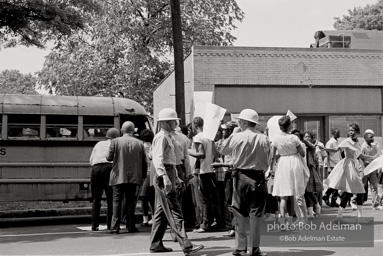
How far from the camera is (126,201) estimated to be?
11234 millimetres

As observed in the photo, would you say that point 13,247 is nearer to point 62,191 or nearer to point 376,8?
point 62,191

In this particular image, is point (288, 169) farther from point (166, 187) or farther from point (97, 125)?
point (97, 125)

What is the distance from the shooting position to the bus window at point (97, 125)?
14.4 m

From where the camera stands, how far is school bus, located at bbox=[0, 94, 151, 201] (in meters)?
13.8

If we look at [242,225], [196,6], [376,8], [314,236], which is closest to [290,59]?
[196,6]

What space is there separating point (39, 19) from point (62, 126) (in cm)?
445

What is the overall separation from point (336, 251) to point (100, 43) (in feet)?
98.5

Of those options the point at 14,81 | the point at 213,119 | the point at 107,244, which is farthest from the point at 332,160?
the point at 14,81

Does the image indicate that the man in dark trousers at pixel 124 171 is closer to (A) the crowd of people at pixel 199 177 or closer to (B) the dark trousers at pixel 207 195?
(A) the crowd of people at pixel 199 177

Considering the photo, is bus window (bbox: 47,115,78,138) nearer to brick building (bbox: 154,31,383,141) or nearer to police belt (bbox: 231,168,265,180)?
police belt (bbox: 231,168,265,180)

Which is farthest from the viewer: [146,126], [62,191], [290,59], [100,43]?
[100,43]

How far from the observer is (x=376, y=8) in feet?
185

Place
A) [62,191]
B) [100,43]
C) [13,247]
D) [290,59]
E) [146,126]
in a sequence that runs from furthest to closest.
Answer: [100,43]
[290,59]
[146,126]
[62,191]
[13,247]

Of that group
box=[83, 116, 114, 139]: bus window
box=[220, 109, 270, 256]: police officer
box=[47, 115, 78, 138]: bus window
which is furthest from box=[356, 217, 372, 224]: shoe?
box=[47, 115, 78, 138]: bus window
